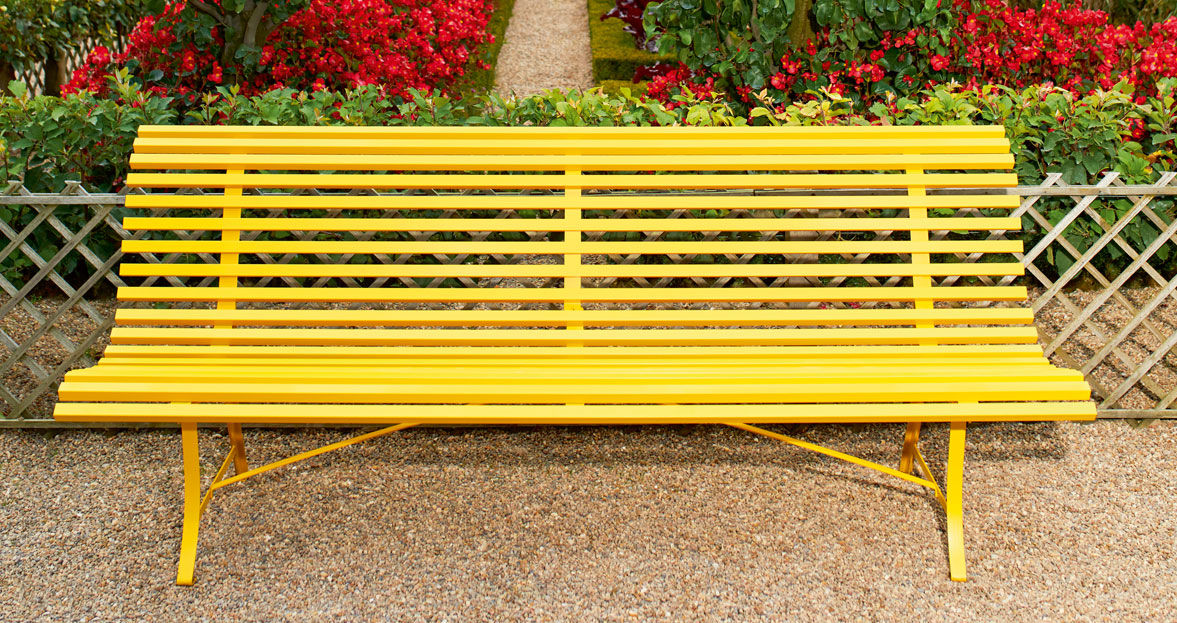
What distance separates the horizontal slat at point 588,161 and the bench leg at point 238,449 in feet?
2.33

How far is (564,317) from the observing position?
101 inches

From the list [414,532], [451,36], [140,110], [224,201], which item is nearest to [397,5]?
[451,36]

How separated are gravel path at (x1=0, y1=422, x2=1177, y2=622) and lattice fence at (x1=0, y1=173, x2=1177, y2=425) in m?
0.22

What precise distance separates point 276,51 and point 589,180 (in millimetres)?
2965

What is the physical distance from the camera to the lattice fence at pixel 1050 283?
3062mm

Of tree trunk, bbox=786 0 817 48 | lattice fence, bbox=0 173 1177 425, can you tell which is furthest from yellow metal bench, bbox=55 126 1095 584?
tree trunk, bbox=786 0 817 48

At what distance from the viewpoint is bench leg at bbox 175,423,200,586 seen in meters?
2.42

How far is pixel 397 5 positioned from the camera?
18.7ft

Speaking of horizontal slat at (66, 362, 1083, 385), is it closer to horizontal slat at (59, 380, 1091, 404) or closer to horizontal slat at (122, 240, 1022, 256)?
horizontal slat at (59, 380, 1091, 404)

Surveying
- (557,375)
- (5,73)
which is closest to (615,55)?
(5,73)

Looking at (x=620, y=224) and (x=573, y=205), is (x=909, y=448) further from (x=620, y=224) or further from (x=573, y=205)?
(x=573, y=205)

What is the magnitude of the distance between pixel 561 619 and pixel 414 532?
528mm

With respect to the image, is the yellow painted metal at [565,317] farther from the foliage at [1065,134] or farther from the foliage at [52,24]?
the foliage at [52,24]

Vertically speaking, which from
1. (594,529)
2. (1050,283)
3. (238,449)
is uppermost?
(1050,283)
